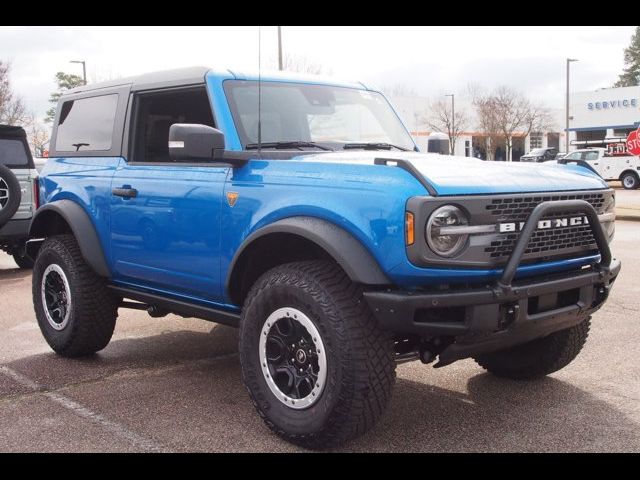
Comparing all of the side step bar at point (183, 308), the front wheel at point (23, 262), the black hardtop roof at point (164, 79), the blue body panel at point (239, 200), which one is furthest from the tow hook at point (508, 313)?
the front wheel at point (23, 262)

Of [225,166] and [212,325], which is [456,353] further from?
[212,325]

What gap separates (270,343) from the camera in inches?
150

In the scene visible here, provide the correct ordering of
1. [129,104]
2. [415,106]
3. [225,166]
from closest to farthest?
[225,166]
[129,104]
[415,106]

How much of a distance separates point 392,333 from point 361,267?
1.34 ft

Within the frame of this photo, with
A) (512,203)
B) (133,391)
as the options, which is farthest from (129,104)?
(512,203)

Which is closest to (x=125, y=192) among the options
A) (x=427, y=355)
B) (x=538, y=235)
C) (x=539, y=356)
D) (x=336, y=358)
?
(x=336, y=358)

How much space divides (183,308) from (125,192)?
2.88 ft

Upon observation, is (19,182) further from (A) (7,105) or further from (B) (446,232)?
(A) (7,105)

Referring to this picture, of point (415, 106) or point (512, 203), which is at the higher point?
point (415, 106)

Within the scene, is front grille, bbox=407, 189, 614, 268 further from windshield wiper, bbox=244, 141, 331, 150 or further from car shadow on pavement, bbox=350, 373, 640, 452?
windshield wiper, bbox=244, 141, 331, 150

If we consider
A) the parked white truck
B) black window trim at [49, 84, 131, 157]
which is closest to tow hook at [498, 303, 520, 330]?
black window trim at [49, 84, 131, 157]

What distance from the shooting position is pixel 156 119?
17.1ft

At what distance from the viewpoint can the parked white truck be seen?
29781 mm

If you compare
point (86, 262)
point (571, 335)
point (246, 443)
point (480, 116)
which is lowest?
point (246, 443)
